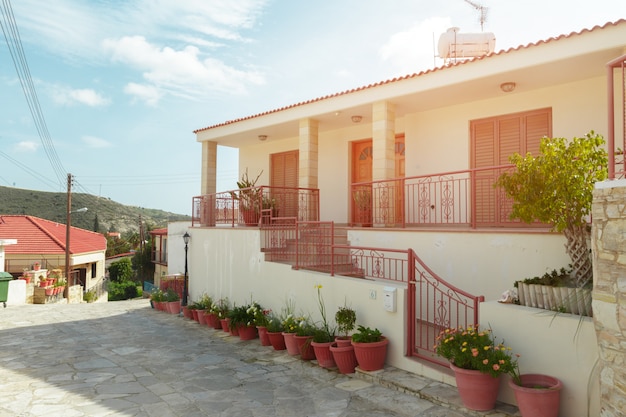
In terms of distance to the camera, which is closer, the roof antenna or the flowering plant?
the flowering plant

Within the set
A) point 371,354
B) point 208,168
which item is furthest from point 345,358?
point 208,168

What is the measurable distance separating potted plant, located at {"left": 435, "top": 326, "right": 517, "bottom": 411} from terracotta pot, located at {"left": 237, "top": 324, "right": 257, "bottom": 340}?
5086 millimetres

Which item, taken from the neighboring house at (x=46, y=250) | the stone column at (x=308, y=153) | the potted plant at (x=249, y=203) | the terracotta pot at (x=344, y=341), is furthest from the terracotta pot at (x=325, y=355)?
the neighboring house at (x=46, y=250)

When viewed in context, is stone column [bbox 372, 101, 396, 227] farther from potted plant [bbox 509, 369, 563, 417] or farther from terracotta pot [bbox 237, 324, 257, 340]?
potted plant [bbox 509, 369, 563, 417]

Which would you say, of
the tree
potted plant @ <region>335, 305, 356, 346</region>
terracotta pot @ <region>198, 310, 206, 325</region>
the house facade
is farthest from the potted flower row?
the house facade

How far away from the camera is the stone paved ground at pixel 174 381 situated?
17.3 ft

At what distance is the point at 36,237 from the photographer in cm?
2764

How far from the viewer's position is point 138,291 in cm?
3709

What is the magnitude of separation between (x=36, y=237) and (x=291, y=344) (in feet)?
87.5

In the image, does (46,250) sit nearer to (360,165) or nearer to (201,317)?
(201,317)

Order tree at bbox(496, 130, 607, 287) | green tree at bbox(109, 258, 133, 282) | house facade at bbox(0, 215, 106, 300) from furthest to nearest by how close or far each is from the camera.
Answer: green tree at bbox(109, 258, 133, 282)
house facade at bbox(0, 215, 106, 300)
tree at bbox(496, 130, 607, 287)

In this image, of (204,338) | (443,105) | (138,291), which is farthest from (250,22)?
(138,291)

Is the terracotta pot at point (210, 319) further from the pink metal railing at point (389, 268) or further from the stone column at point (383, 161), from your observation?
the stone column at point (383, 161)

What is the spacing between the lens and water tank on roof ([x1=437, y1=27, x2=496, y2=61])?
11324mm
